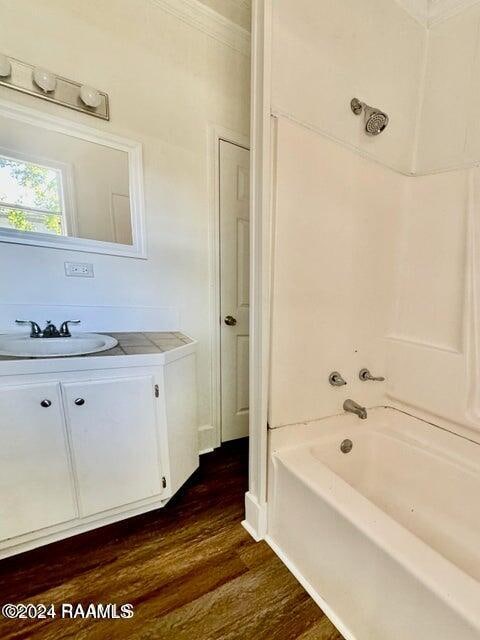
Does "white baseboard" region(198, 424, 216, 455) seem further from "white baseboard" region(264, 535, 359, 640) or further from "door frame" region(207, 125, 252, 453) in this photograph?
"white baseboard" region(264, 535, 359, 640)

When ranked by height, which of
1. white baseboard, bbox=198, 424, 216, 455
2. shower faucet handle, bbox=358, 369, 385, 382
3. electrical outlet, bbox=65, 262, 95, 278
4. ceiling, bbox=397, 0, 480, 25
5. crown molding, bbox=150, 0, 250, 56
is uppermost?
crown molding, bbox=150, 0, 250, 56

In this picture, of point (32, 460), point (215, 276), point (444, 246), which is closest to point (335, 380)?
point (444, 246)

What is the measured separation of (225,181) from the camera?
1.86 m

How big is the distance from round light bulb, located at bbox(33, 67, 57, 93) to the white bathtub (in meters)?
1.98

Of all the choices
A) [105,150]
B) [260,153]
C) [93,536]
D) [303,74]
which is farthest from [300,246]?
[93,536]

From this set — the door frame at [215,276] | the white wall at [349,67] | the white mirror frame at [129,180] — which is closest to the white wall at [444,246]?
the white wall at [349,67]

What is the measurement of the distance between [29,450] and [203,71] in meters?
2.23

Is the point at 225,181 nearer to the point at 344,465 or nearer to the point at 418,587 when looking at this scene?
the point at 344,465

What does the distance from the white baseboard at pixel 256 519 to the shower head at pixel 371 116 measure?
1871mm

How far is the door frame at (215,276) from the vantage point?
1.79 m

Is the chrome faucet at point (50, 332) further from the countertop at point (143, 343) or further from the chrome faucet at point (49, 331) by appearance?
the countertop at point (143, 343)

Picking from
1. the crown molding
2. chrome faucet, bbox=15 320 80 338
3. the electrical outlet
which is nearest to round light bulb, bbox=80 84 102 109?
the crown molding

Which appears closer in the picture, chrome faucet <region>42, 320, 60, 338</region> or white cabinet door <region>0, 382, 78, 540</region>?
white cabinet door <region>0, 382, 78, 540</region>

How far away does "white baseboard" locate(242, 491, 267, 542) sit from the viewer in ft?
4.33
